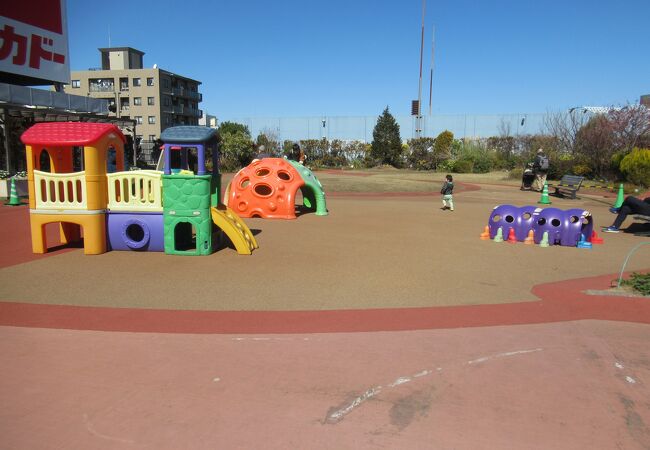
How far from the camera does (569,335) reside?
5.25m

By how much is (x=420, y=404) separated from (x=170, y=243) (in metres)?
6.35

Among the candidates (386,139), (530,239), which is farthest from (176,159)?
(386,139)

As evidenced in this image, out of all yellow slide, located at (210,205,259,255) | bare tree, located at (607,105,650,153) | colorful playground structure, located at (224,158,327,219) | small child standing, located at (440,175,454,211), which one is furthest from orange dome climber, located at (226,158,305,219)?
bare tree, located at (607,105,650,153)

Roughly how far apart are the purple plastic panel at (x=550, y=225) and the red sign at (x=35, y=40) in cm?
2442

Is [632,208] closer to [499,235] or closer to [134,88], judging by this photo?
[499,235]

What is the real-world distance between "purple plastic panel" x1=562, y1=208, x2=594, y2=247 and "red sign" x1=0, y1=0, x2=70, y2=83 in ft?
81.9

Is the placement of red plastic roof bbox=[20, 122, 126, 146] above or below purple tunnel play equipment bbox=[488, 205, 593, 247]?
above

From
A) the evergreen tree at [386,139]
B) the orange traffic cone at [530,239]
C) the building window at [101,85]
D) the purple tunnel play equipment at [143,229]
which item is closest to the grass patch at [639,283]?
the orange traffic cone at [530,239]

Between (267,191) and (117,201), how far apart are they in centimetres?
537

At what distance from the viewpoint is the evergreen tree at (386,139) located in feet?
132

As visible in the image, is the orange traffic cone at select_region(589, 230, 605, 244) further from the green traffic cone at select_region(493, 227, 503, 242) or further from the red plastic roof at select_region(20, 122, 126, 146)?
the red plastic roof at select_region(20, 122, 126, 146)

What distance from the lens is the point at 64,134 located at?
8.72 m

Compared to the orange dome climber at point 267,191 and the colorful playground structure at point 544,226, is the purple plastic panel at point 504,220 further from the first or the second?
the orange dome climber at point 267,191

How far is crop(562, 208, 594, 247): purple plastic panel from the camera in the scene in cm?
1015
